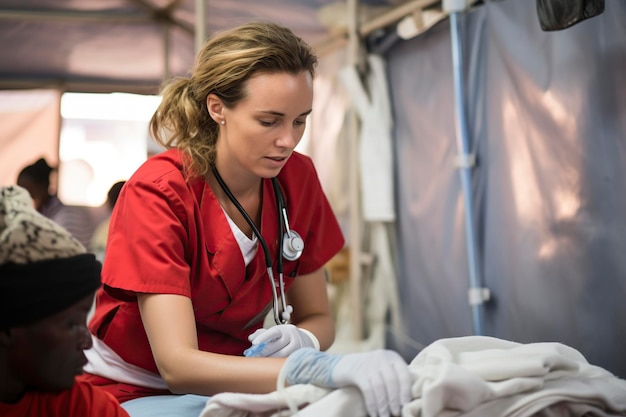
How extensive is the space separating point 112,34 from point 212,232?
10.5 feet

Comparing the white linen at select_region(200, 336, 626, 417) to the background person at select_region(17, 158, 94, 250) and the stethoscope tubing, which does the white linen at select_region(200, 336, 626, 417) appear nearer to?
the stethoscope tubing

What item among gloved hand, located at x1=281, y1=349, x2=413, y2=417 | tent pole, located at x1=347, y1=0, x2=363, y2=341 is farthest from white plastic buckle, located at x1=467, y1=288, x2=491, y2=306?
gloved hand, located at x1=281, y1=349, x2=413, y2=417

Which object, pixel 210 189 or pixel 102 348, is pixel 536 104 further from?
pixel 102 348

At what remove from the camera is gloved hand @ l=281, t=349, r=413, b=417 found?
0.90 meters

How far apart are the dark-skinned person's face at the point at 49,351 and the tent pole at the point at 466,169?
2.03m

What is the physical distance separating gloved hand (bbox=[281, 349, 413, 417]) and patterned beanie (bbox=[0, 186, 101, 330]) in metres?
0.31

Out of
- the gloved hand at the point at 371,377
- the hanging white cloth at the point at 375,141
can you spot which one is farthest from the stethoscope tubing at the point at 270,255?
the hanging white cloth at the point at 375,141

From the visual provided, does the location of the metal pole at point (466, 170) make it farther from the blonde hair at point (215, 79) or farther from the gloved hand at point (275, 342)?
the gloved hand at point (275, 342)

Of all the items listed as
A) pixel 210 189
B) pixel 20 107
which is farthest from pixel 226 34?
pixel 20 107

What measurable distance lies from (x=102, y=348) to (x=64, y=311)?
54 cm

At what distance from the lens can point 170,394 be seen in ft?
4.39

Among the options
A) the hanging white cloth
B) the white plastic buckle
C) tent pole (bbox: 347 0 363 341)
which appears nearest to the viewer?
the white plastic buckle

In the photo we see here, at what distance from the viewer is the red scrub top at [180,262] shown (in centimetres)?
124

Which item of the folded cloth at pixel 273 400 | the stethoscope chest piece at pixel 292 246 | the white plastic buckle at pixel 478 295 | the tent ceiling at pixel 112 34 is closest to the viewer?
the folded cloth at pixel 273 400
